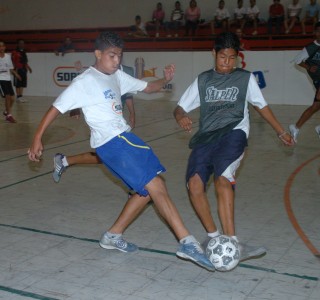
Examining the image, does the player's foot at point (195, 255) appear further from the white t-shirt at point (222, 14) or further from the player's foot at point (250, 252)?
the white t-shirt at point (222, 14)

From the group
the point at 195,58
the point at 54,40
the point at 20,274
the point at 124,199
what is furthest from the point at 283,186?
the point at 54,40

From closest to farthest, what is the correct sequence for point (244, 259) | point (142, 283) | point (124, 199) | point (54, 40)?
point (142, 283), point (244, 259), point (124, 199), point (54, 40)

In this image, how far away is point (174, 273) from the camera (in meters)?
3.92

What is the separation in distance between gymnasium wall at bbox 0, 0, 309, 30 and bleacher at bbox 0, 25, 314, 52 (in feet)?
2.82

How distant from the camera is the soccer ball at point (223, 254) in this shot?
379 centimetres

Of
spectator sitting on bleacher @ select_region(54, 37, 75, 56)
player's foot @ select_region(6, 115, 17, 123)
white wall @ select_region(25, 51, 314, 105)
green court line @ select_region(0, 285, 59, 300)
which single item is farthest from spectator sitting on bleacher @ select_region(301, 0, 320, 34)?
green court line @ select_region(0, 285, 59, 300)

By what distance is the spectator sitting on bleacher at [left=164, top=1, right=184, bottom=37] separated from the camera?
20141mm

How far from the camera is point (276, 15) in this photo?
18.1 metres

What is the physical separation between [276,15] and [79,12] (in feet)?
32.2

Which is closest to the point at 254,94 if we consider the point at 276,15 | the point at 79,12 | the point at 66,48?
the point at 276,15

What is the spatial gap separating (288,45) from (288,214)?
12485 mm

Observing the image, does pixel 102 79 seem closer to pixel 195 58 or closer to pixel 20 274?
pixel 20 274

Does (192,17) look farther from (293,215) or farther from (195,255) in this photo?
(195,255)

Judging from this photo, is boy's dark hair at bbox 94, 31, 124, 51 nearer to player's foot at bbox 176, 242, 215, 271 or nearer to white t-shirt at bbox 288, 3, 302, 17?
player's foot at bbox 176, 242, 215, 271
